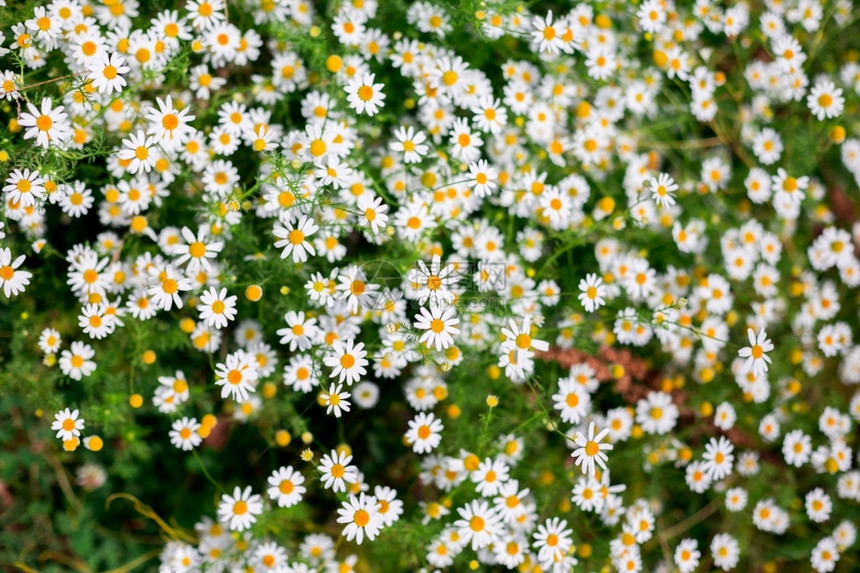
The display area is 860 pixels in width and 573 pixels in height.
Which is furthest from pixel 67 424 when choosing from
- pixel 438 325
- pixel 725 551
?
pixel 725 551

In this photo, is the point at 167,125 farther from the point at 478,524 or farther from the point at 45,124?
the point at 478,524

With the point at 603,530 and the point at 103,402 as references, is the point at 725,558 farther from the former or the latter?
the point at 103,402

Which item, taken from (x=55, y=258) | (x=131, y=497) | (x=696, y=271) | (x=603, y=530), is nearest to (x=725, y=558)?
(x=603, y=530)

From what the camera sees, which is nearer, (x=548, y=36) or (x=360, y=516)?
(x=360, y=516)

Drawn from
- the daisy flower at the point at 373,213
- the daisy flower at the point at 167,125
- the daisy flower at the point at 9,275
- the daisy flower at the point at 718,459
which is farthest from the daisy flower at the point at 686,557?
the daisy flower at the point at 9,275

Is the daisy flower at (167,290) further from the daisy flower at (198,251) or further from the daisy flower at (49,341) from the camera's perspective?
the daisy flower at (49,341)

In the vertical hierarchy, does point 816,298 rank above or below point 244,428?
below
